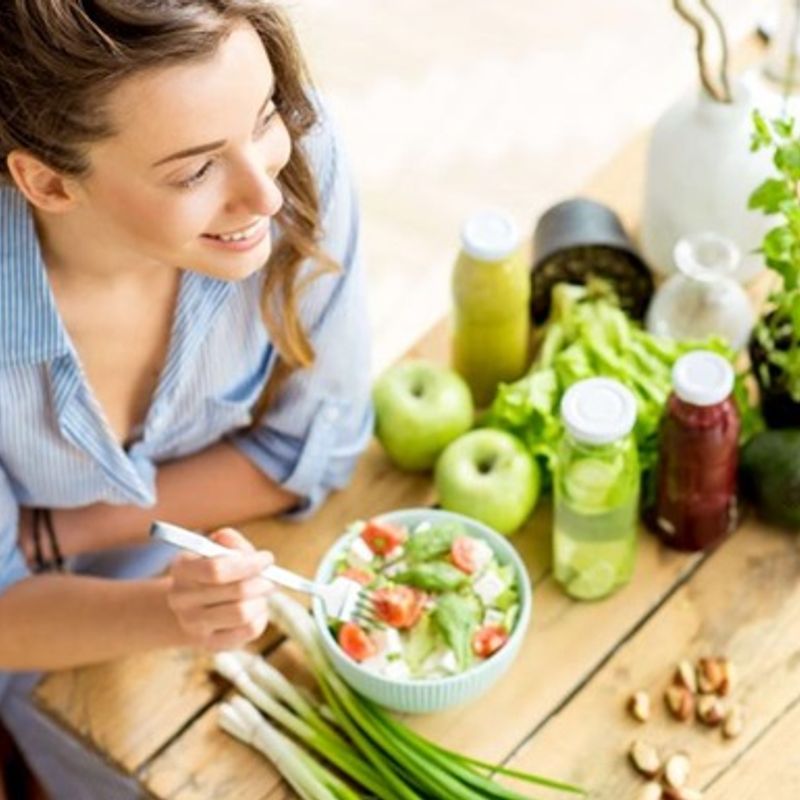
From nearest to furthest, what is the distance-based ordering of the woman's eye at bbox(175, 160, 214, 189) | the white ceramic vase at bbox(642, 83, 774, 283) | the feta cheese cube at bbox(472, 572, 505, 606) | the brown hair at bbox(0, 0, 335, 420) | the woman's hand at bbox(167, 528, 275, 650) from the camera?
the brown hair at bbox(0, 0, 335, 420), the woman's eye at bbox(175, 160, 214, 189), the woman's hand at bbox(167, 528, 275, 650), the feta cheese cube at bbox(472, 572, 505, 606), the white ceramic vase at bbox(642, 83, 774, 283)

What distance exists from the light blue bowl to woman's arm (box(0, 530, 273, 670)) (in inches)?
3.4

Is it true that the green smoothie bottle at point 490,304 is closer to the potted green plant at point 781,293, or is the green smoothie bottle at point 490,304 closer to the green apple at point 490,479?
the green apple at point 490,479

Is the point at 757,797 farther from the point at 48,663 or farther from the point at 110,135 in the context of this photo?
the point at 110,135

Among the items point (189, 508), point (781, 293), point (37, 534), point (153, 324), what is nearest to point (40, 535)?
point (37, 534)

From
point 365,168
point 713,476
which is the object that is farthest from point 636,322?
point 365,168

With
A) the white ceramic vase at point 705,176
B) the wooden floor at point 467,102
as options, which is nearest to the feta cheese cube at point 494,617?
the white ceramic vase at point 705,176

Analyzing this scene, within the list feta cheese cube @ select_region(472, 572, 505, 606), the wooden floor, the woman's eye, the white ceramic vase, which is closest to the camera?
the woman's eye

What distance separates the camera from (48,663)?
5.35 ft

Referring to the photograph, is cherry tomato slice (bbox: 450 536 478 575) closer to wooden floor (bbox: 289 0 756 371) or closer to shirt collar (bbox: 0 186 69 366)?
shirt collar (bbox: 0 186 69 366)

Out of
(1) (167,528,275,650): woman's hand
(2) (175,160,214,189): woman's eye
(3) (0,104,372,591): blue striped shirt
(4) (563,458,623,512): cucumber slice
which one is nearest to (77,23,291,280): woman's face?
(2) (175,160,214,189): woman's eye

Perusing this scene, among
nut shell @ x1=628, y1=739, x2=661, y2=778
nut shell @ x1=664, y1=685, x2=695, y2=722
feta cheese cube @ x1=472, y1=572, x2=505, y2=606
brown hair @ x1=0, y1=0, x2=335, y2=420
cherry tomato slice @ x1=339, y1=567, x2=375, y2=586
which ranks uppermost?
brown hair @ x1=0, y1=0, x2=335, y2=420

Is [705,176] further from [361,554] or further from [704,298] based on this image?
[361,554]

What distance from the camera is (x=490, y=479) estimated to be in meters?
1.67

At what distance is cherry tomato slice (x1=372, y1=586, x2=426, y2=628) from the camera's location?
153 cm
